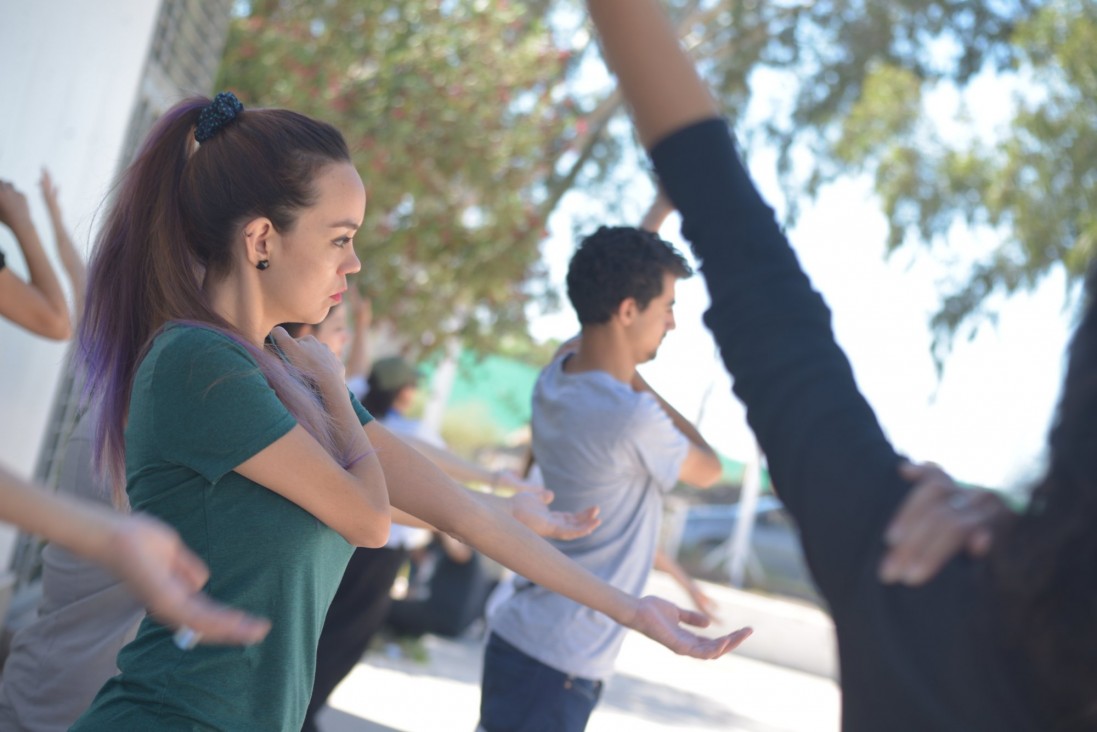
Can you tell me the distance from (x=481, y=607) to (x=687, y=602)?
4490mm

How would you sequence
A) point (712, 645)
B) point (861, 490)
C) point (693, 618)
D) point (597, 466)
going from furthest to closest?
point (597, 466), point (693, 618), point (712, 645), point (861, 490)

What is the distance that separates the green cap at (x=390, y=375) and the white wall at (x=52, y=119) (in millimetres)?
1625

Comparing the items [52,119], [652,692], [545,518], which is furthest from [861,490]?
[652,692]

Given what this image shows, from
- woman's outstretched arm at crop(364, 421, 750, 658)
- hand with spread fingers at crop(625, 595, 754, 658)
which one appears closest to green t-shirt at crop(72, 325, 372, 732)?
woman's outstretched arm at crop(364, 421, 750, 658)

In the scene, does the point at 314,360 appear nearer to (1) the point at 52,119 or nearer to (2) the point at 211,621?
(2) the point at 211,621

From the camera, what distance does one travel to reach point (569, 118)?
10641 millimetres

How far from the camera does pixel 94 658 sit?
11.4 feet

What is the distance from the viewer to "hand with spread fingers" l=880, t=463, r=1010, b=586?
107 cm

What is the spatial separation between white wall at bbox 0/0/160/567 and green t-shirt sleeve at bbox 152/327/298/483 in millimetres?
2031

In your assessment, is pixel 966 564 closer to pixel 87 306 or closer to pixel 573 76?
pixel 87 306

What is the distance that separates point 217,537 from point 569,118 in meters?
9.02

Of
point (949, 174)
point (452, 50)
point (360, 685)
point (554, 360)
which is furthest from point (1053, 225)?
point (554, 360)

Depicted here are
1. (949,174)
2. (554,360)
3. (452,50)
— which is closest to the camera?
(554,360)

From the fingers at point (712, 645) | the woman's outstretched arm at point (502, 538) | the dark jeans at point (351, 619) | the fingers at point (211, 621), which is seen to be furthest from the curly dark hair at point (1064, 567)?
the dark jeans at point (351, 619)
